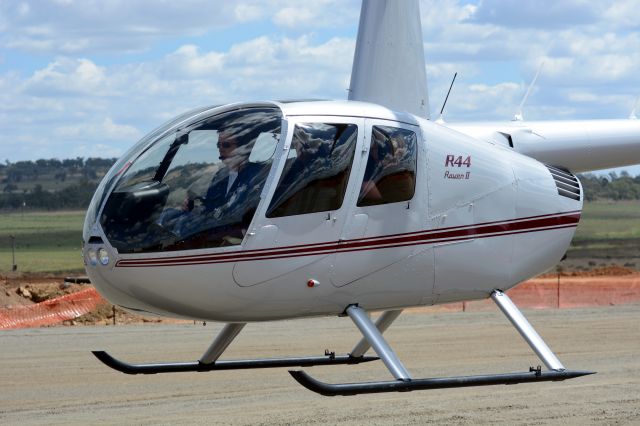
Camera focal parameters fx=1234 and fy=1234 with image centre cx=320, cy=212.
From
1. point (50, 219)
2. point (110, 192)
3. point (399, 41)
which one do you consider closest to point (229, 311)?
point (110, 192)

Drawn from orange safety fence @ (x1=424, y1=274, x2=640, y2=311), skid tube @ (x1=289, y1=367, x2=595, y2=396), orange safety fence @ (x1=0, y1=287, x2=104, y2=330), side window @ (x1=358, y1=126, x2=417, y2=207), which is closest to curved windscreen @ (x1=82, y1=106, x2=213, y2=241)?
side window @ (x1=358, y1=126, x2=417, y2=207)

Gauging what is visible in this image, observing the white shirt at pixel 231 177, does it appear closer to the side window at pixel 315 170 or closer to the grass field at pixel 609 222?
the side window at pixel 315 170

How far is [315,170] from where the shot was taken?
906cm

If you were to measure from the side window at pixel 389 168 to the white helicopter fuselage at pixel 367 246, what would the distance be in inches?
2.1

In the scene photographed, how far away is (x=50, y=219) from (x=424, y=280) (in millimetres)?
105198

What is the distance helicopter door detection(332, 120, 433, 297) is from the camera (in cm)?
923

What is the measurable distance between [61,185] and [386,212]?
130567 millimetres

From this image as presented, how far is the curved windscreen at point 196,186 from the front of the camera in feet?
28.5

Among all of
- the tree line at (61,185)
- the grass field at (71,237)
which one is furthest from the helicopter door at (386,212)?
the tree line at (61,185)

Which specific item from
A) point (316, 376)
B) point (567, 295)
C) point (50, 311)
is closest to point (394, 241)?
point (316, 376)

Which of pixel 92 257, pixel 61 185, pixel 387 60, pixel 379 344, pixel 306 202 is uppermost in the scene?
pixel 387 60

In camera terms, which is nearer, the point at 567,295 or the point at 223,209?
the point at 223,209

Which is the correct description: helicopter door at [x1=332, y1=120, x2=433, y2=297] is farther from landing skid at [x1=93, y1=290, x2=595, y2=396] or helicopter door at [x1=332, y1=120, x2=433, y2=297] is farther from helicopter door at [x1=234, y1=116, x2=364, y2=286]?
landing skid at [x1=93, y1=290, x2=595, y2=396]

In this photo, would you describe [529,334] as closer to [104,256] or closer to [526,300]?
[104,256]
